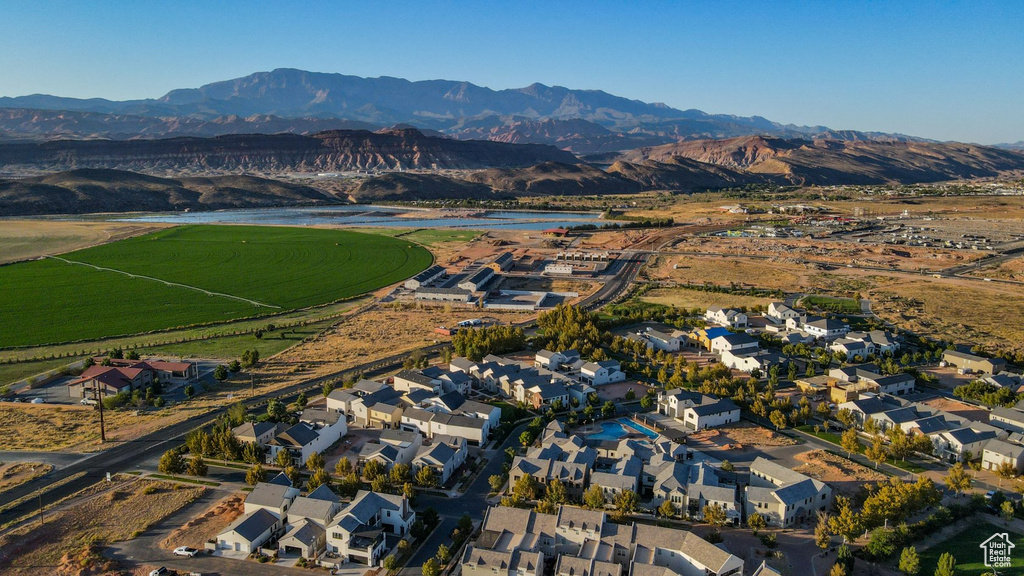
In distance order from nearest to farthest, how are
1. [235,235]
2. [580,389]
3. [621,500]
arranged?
[621,500] → [580,389] → [235,235]

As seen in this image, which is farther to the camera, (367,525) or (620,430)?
(620,430)

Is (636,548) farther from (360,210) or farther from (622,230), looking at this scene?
(360,210)

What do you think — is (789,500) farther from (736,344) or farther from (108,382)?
(108,382)

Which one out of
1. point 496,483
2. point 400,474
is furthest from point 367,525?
point 496,483

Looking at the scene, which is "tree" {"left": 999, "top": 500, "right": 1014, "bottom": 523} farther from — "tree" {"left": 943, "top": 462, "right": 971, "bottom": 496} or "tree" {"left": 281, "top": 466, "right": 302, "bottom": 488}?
"tree" {"left": 281, "top": 466, "right": 302, "bottom": 488}

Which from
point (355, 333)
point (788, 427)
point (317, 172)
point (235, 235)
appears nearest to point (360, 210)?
point (235, 235)

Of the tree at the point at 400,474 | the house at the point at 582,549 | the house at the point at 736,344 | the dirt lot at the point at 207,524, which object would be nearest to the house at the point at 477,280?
the house at the point at 736,344
